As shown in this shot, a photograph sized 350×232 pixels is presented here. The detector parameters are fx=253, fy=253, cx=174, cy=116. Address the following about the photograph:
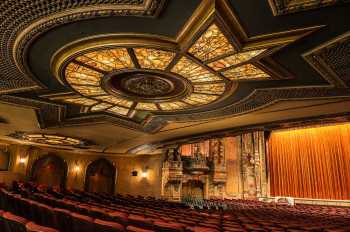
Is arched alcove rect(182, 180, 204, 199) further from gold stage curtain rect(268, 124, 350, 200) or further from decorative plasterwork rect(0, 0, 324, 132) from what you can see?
decorative plasterwork rect(0, 0, 324, 132)

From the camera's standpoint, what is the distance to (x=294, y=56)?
4449 millimetres

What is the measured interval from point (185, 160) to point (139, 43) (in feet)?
45.9

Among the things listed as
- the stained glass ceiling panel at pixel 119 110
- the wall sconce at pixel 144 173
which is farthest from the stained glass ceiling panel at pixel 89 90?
the wall sconce at pixel 144 173

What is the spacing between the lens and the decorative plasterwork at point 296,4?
9.89ft

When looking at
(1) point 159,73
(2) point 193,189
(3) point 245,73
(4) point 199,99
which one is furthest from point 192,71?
(2) point 193,189

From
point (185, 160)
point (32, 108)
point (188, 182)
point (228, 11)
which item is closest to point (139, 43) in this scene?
point (228, 11)

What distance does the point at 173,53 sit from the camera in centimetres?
452

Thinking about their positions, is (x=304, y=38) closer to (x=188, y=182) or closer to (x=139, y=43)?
(x=139, y=43)

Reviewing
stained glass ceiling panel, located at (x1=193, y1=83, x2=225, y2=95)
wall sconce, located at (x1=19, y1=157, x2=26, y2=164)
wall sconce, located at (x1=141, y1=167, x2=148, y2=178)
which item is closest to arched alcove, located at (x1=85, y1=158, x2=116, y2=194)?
wall sconce, located at (x1=141, y1=167, x2=148, y2=178)

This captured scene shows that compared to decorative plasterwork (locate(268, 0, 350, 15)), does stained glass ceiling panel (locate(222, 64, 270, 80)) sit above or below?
below

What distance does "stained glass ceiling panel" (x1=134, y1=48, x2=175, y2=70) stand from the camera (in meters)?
4.50

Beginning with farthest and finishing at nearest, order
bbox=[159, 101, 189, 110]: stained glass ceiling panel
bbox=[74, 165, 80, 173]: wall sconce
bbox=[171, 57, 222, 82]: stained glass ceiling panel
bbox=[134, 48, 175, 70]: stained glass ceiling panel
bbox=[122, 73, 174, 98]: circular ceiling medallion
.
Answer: bbox=[74, 165, 80, 173]: wall sconce, bbox=[159, 101, 189, 110]: stained glass ceiling panel, bbox=[122, 73, 174, 98]: circular ceiling medallion, bbox=[171, 57, 222, 82]: stained glass ceiling panel, bbox=[134, 48, 175, 70]: stained glass ceiling panel

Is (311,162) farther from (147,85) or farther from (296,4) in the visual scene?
(296,4)

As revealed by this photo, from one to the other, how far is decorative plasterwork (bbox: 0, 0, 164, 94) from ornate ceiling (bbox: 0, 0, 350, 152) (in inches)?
0.5
